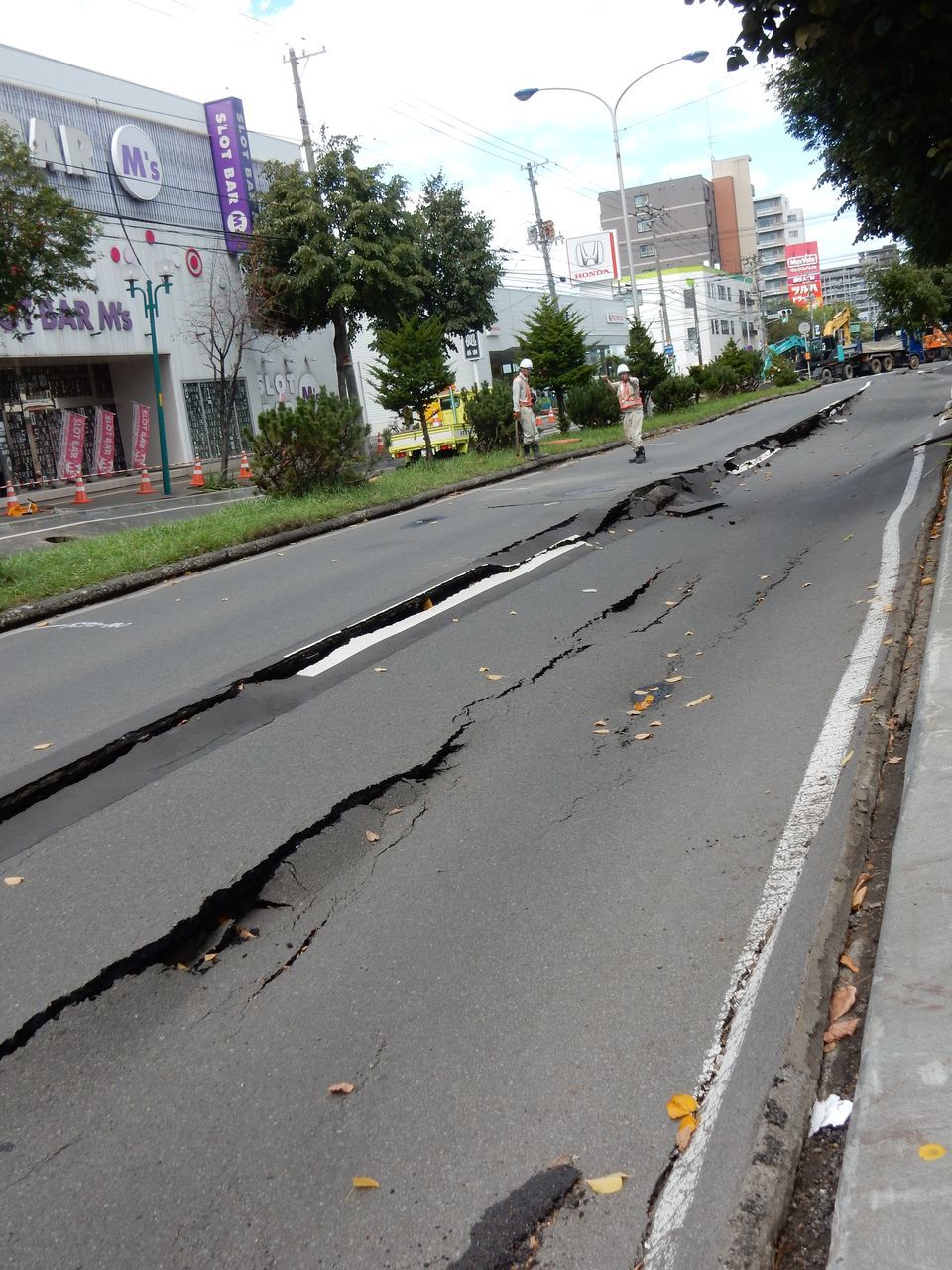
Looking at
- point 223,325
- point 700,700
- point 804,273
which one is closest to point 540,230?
point 223,325

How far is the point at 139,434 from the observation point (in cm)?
3522

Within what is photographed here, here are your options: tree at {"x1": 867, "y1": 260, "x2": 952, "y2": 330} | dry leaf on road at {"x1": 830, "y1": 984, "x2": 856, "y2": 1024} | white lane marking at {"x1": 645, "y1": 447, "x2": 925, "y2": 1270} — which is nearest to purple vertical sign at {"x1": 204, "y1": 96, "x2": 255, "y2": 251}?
tree at {"x1": 867, "y1": 260, "x2": 952, "y2": 330}

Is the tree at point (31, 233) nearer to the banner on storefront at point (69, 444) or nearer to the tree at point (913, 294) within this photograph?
the banner on storefront at point (69, 444)

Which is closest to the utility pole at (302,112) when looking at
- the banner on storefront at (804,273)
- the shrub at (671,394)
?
the shrub at (671,394)

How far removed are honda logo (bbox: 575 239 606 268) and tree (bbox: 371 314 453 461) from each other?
6977 centimetres

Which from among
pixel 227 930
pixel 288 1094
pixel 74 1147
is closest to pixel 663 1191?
pixel 288 1094

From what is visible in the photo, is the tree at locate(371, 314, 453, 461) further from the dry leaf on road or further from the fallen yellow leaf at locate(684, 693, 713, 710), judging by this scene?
the dry leaf on road

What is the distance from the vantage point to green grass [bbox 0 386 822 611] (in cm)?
1170

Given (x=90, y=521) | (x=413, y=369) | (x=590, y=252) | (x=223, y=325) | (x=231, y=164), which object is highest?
(x=590, y=252)

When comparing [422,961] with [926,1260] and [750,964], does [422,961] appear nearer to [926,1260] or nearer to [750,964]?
[750,964]

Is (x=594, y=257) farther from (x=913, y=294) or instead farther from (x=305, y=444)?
(x=305, y=444)

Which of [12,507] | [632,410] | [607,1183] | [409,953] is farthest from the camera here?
[12,507]

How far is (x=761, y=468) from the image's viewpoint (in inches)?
722

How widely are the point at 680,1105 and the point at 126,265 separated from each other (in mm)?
34036
